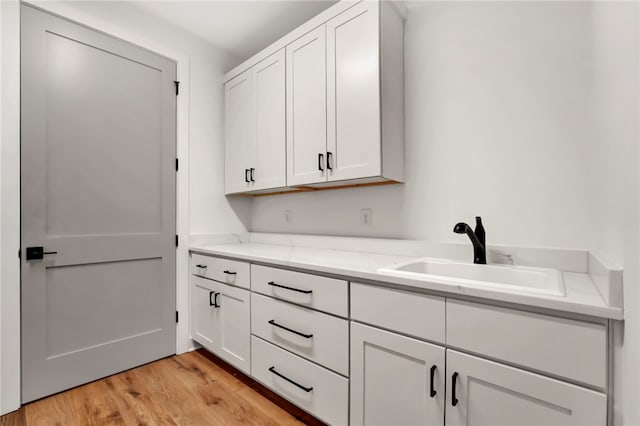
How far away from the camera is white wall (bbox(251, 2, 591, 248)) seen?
1.39 metres

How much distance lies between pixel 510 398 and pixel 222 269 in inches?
66.1

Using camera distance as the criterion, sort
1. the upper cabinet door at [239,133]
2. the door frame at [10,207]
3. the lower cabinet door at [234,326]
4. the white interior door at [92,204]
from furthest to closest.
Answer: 1. the upper cabinet door at [239,133]
2. the lower cabinet door at [234,326]
3. the white interior door at [92,204]
4. the door frame at [10,207]

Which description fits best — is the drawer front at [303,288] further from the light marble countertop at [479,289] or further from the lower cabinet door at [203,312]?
the lower cabinet door at [203,312]

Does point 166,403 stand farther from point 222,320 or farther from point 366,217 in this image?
point 366,217

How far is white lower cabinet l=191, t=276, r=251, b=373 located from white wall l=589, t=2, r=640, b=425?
1.61 meters

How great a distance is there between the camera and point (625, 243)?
789 millimetres

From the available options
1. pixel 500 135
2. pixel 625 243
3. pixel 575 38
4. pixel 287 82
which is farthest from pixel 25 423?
pixel 575 38

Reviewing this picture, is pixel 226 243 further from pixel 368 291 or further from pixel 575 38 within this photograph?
pixel 575 38

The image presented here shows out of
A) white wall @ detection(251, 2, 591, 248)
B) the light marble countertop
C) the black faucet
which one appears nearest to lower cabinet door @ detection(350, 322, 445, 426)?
the light marble countertop

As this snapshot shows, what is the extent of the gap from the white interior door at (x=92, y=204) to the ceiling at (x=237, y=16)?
13.3 inches

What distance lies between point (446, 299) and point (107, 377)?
2.17 m

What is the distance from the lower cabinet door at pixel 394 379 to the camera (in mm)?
1106

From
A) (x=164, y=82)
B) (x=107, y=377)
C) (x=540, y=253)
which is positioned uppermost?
(x=164, y=82)

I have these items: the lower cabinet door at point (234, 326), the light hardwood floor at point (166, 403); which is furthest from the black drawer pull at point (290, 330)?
the light hardwood floor at point (166, 403)
